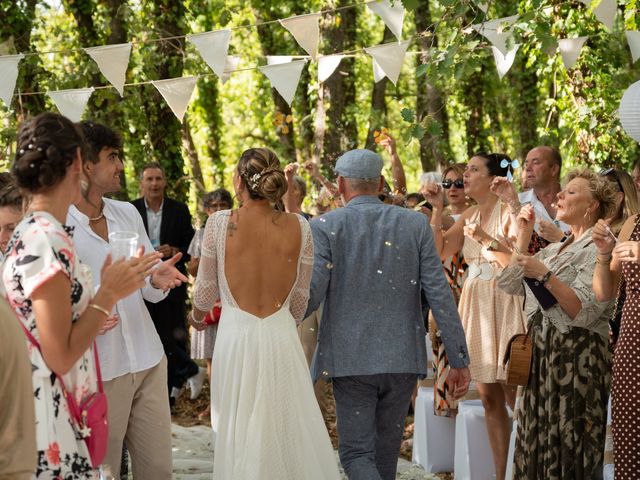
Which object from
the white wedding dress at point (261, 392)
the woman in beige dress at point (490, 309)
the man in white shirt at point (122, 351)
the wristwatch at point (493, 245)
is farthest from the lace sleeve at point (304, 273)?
the woman in beige dress at point (490, 309)

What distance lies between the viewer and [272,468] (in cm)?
477

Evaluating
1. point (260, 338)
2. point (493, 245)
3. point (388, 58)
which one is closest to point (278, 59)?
point (388, 58)

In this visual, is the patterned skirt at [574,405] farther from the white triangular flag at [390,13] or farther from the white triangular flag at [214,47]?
the white triangular flag at [214,47]

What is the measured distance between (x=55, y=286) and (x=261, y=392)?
207 centimetres

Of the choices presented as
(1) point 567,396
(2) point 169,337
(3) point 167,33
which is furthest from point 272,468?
(3) point 167,33

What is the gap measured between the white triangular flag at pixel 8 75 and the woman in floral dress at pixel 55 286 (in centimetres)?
448

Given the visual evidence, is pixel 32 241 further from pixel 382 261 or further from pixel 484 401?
pixel 484 401

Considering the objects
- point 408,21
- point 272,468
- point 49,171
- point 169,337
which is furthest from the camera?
point 408,21

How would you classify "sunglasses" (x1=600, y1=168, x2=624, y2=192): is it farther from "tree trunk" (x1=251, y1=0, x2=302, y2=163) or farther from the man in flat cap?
"tree trunk" (x1=251, y1=0, x2=302, y2=163)

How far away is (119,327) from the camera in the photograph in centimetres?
450

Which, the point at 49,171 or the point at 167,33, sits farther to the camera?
the point at 167,33

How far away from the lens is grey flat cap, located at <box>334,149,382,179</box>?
17.3ft

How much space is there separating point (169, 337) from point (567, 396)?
4594 mm

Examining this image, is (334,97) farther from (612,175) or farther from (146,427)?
(146,427)
